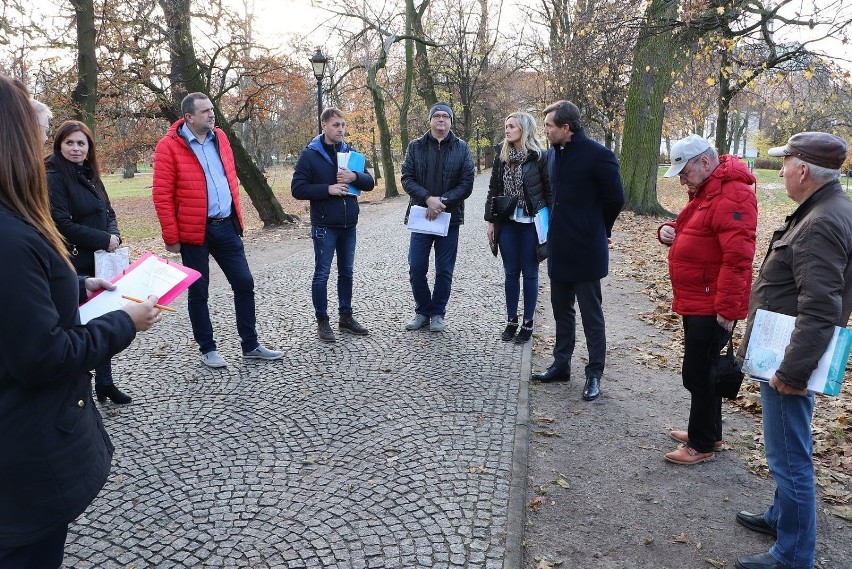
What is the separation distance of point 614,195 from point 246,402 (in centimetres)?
322

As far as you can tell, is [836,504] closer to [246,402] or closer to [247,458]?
[247,458]

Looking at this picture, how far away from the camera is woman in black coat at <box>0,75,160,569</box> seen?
1694 mm

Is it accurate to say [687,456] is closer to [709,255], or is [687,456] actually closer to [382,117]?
[709,255]

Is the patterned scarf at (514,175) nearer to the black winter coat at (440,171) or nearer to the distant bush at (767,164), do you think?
the black winter coat at (440,171)

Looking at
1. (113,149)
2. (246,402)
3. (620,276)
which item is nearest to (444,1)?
(113,149)

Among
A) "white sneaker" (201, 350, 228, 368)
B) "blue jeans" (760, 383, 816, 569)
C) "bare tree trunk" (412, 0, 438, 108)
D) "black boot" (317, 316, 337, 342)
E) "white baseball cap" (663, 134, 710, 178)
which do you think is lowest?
"white sneaker" (201, 350, 228, 368)

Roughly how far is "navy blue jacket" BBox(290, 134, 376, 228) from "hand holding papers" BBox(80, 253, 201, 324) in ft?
10.7

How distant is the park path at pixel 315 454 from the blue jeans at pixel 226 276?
1.01ft

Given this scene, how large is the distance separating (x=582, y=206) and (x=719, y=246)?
4.80ft

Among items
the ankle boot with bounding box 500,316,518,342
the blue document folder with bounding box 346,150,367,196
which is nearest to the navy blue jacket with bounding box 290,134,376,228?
the blue document folder with bounding box 346,150,367,196

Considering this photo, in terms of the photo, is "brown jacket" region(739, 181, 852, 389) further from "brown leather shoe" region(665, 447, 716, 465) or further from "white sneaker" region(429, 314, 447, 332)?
"white sneaker" region(429, 314, 447, 332)

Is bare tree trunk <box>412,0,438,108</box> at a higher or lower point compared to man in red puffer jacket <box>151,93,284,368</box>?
higher

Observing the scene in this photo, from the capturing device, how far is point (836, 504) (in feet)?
11.5

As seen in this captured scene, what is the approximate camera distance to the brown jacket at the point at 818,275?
2.56 m
